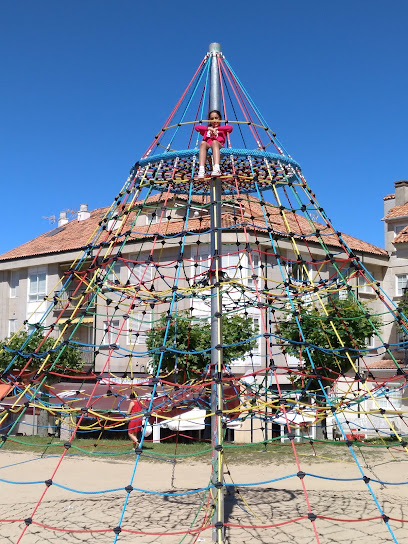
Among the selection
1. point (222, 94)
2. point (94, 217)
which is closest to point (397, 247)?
point (94, 217)

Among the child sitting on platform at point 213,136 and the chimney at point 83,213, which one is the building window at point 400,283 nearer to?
the chimney at point 83,213

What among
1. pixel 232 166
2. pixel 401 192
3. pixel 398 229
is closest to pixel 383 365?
pixel 398 229

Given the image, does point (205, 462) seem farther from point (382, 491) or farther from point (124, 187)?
point (124, 187)

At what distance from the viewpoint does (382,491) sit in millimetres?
8836

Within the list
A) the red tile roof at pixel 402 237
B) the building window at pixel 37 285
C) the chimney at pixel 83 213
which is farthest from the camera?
the chimney at pixel 83 213

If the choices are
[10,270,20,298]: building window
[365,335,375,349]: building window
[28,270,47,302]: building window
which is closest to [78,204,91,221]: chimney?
[10,270,20,298]: building window

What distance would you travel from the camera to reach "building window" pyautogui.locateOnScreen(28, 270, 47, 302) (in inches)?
1013

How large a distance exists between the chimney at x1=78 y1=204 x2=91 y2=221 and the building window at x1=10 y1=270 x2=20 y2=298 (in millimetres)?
4467

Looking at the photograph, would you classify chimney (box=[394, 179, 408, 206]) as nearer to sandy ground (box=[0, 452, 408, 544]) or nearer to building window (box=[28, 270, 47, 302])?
building window (box=[28, 270, 47, 302])

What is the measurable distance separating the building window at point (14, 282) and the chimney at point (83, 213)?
14.7ft

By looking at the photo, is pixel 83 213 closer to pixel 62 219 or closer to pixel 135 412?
pixel 62 219

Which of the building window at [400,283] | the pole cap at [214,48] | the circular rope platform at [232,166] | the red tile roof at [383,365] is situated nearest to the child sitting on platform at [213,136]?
the circular rope platform at [232,166]

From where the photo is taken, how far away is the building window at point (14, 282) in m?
26.8

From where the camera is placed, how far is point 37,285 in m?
26.0
